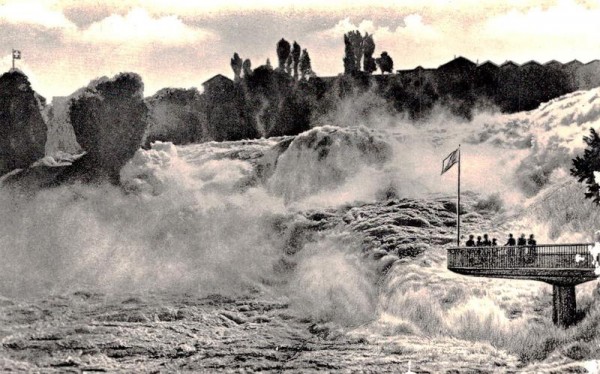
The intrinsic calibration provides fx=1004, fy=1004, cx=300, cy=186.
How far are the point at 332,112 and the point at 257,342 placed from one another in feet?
25.1

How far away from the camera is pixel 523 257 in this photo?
16859mm

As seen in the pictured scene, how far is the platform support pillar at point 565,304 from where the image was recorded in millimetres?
16891

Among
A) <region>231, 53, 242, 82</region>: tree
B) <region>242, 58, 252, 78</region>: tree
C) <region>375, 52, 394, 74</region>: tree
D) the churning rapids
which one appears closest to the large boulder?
the churning rapids

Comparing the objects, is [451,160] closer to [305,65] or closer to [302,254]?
[302,254]

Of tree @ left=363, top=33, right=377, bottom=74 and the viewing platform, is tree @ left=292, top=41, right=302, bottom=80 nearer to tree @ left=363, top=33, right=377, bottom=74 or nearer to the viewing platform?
tree @ left=363, top=33, right=377, bottom=74

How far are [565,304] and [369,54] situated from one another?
8.64 metres

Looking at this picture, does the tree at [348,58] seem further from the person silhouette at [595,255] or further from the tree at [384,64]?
the person silhouette at [595,255]

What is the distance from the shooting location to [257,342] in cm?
1944

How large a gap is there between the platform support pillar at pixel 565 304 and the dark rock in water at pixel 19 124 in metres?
12.5

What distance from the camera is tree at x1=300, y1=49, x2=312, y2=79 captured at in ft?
76.3

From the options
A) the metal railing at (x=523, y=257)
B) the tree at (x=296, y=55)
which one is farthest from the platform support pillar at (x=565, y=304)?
the tree at (x=296, y=55)

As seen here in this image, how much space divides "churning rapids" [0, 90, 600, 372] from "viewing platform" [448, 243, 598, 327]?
48 cm

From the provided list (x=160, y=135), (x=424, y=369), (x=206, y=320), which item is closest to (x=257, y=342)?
(x=206, y=320)

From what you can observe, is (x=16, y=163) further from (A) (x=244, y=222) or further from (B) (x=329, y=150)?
(B) (x=329, y=150)
